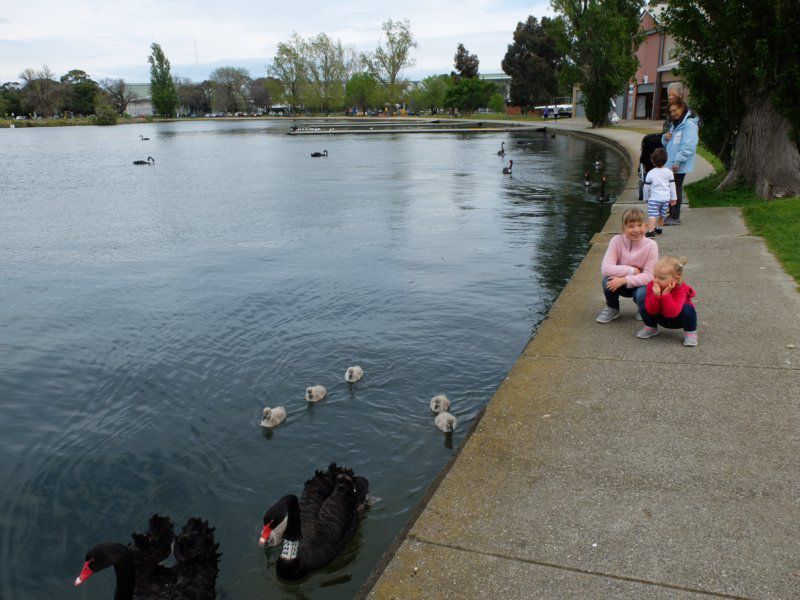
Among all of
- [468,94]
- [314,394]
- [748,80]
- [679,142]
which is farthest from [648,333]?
[468,94]

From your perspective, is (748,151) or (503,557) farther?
(748,151)

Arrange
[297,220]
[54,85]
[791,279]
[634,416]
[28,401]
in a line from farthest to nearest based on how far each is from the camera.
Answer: [54,85] → [297,220] → [791,279] → [28,401] → [634,416]

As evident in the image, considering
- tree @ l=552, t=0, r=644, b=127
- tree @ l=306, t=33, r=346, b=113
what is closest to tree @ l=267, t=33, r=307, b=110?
tree @ l=306, t=33, r=346, b=113

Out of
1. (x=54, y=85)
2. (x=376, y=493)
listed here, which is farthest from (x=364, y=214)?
(x=54, y=85)

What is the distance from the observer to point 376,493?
17.2ft

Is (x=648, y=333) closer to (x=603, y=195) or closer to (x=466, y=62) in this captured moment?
(x=603, y=195)

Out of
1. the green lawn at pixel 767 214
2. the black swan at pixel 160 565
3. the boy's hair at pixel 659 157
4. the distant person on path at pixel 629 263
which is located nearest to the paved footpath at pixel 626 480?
the distant person on path at pixel 629 263

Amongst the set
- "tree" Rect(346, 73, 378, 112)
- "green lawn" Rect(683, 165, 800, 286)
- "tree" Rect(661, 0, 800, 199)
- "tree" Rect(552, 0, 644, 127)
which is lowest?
"green lawn" Rect(683, 165, 800, 286)

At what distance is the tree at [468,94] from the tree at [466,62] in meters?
5.59

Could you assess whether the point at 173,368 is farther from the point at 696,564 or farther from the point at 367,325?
the point at 696,564

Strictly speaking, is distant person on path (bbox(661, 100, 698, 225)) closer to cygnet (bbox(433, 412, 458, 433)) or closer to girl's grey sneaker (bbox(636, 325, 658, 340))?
girl's grey sneaker (bbox(636, 325, 658, 340))

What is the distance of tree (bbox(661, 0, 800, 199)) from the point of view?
1207 cm

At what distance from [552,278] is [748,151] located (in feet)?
20.0

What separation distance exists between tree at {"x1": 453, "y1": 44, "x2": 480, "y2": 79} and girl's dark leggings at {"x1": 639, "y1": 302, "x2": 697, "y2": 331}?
108296 millimetres
